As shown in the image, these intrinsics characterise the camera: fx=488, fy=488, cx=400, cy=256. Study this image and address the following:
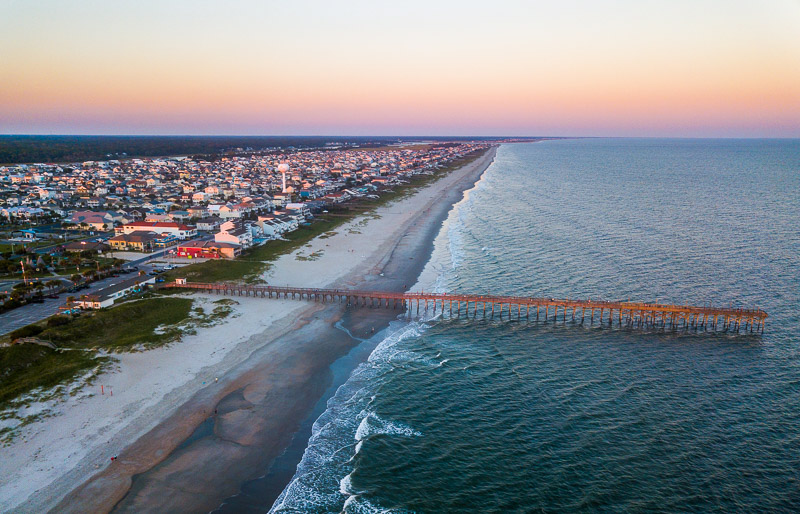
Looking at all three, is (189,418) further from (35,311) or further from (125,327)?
(35,311)

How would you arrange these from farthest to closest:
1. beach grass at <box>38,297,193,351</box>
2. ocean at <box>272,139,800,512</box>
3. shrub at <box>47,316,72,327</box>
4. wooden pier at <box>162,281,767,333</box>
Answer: wooden pier at <box>162,281,767,333</box>, shrub at <box>47,316,72,327</box>, beach grass at <box>38,297,193,351</box>, ocean at <box>272,139,800,512</box>

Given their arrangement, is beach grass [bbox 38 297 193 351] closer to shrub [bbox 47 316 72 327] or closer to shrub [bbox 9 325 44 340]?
shrub [bbox 47 316 72 327]

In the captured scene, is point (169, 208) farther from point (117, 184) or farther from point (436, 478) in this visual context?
point (436, 478)

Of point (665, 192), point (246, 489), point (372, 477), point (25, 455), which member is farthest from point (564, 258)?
point (665, 192)

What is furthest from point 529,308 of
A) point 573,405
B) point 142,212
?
point 142,212

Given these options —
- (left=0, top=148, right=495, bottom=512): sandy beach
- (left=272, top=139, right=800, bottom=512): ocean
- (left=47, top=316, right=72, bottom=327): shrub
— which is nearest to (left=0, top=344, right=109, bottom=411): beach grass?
(left=0, top=148, right=495, bottom=512): sandy beach

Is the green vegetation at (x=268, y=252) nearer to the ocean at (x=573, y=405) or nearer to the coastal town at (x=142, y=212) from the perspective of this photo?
the coastal town at (x=142, y=212)

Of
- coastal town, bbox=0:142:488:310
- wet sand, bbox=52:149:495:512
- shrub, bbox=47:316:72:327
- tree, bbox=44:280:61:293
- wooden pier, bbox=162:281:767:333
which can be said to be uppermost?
coastal town, bbox=0:142:488:310
